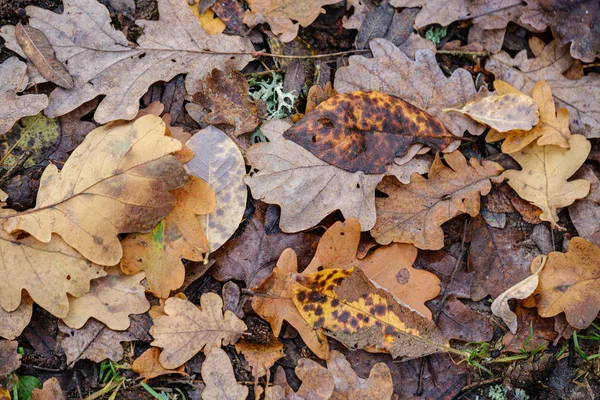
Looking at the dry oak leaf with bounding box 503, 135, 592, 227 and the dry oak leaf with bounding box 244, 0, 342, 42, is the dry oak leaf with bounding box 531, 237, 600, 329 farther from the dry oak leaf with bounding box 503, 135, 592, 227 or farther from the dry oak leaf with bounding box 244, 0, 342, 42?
the dry oak leaf with bounding box 244, 0, 342, 42

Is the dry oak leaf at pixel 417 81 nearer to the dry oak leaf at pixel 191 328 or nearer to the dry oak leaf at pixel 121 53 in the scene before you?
the dry oak leaf at pixel 121 53

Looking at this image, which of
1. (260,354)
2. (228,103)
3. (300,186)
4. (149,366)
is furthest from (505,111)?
(149,366)

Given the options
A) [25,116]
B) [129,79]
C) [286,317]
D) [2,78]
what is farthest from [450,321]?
[2,78]

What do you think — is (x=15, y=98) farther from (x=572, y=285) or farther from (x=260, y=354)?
(x=572, y=285)

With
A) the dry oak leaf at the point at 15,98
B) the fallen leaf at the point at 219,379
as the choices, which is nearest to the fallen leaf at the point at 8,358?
the fallen leaf at the point at 219,379

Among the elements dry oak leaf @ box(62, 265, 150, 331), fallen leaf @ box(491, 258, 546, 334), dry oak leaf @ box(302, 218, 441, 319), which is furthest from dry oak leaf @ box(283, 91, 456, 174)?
dry oak leaf @ box(62, 265, 150, 331)

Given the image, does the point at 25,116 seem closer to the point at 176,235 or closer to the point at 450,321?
the point at 176,235
